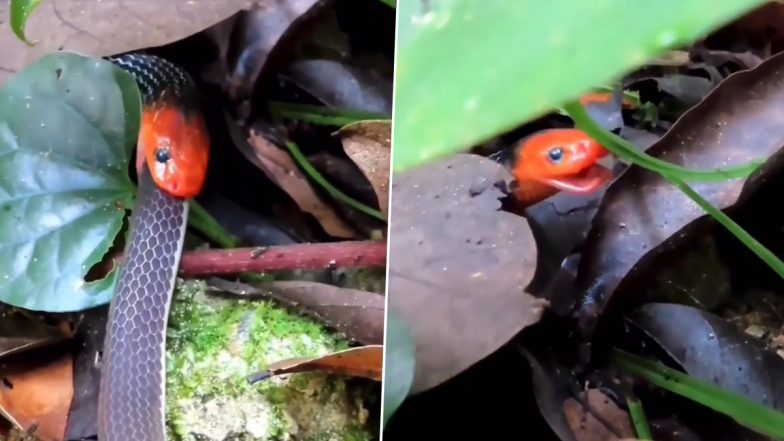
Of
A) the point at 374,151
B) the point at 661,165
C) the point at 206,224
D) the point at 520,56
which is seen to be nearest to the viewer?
the point at 520,56

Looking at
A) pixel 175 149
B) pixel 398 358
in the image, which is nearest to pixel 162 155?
pixel 175 149

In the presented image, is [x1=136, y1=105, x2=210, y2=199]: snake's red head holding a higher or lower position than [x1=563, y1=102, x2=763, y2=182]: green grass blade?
lower

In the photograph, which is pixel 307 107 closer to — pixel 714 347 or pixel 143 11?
pixel 143 11

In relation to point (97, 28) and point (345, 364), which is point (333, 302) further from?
point (97, 28)

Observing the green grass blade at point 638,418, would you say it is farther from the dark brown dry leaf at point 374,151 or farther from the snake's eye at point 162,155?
the snake's eye at point 162,155

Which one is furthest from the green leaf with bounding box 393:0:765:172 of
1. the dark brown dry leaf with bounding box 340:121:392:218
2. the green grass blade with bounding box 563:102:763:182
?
the dark brown dry leaf with bounding box 340:121:392:218

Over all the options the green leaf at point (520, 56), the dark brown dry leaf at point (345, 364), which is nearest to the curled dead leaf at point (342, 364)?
the dark brown dry leaf at point (345, 364)

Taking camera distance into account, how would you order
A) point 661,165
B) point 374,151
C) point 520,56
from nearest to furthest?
point 520,56 < point 661,165 < point 374,151

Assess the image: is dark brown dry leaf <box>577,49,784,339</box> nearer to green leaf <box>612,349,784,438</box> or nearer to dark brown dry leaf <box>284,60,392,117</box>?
green leaf <box>612,349,784,438</box>
